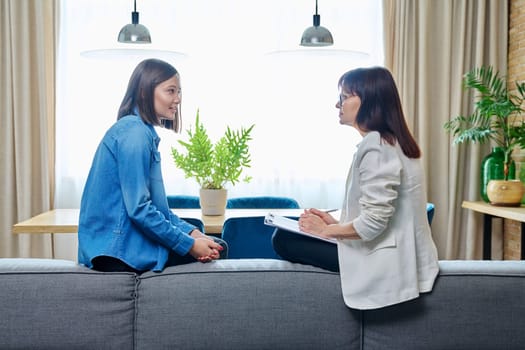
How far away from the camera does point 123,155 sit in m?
1.97

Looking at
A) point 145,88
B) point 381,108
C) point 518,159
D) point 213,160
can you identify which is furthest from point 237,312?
point 518,159

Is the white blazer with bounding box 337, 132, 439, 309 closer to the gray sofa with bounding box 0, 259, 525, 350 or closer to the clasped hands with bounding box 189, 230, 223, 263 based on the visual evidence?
the gray sofa with bounding box 0, 259, 525, 350

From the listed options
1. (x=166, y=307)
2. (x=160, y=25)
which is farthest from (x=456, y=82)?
(x=166, y=307)

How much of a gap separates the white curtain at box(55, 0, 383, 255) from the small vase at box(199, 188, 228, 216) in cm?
164

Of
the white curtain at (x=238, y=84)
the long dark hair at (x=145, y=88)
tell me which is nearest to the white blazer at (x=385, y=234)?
the long dark hair at (x=145, y=88)

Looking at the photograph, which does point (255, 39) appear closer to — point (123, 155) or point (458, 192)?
point (458, 192)

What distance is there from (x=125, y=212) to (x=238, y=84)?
3.16m

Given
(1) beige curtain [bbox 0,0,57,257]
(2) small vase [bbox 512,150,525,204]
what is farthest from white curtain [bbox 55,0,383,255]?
(2) small vase [bbox 512,150,525,204]

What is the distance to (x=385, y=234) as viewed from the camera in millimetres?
1879

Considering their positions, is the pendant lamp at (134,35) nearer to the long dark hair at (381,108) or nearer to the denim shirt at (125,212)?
the denim shirt at (125,212)

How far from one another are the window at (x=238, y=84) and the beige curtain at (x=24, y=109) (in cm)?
14

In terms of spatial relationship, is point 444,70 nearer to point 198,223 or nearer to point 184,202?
point 184,202

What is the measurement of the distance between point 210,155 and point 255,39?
6.37ft

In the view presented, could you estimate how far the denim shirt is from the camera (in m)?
1.94
